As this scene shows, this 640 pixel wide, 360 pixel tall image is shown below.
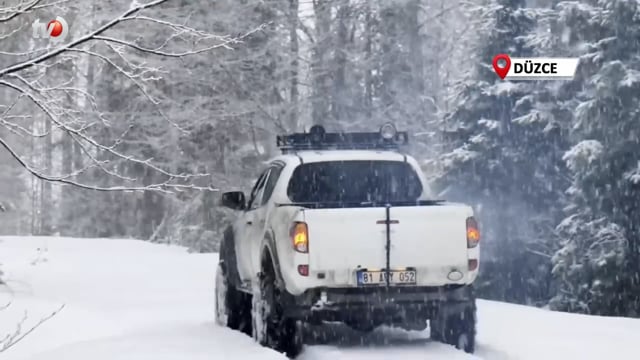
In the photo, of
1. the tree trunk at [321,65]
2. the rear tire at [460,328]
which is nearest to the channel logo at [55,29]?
the rear tire at [460,328]

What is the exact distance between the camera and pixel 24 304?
1619cm

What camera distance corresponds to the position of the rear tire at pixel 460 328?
33.7 ft

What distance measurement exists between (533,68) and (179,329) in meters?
12.7

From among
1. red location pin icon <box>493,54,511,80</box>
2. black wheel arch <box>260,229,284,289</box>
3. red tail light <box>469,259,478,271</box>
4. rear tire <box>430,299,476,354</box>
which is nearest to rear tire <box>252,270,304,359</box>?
black wheel arch <box>260,229,284,289</box>

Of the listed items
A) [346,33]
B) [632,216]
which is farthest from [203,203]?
[632,216]

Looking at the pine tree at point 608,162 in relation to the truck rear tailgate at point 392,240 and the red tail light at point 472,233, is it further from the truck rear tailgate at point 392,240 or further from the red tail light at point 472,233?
the truck rear tailgate at point 392,240

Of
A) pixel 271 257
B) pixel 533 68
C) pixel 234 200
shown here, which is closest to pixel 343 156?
pixel 234 200

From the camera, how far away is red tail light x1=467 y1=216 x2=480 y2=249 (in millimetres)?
9836

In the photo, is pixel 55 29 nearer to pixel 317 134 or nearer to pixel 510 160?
pixel 317 134

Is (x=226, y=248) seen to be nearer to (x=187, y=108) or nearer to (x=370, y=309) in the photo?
(x=370, y=309)

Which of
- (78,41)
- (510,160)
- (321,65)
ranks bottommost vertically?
(510,160)

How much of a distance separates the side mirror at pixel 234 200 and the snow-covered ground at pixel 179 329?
1452 millimetres

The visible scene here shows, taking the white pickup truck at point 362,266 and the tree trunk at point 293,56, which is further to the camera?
the tree trunk at point 293,56

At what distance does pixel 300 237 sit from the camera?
31.4 feet
